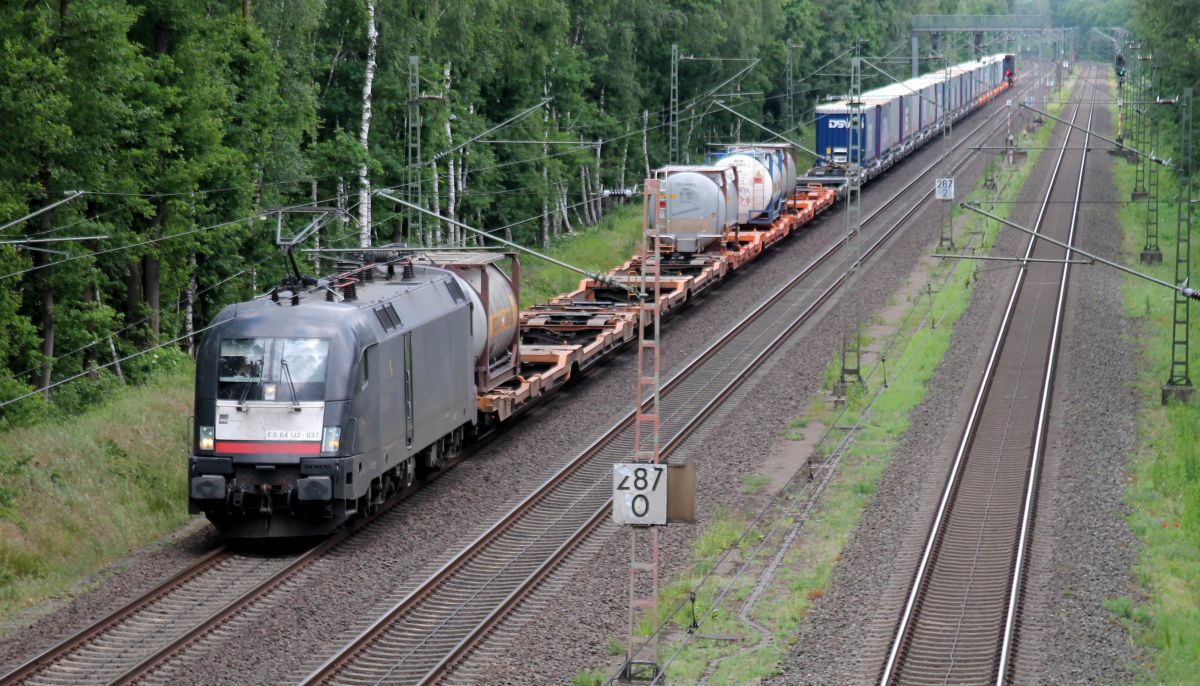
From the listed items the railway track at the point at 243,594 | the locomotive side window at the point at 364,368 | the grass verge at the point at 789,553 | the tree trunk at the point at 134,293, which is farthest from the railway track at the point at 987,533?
the tree trunk at the point at 134,293

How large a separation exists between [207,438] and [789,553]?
797 centimetres

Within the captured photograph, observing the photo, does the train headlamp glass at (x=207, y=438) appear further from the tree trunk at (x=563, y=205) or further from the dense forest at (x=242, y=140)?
the tree trunk at (x=563, y=205)

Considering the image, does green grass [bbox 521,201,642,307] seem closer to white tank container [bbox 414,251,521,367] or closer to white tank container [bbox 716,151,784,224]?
white tank container [bbox 716,151,784,224]

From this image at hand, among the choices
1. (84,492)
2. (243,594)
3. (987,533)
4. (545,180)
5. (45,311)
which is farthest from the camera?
(545,180)

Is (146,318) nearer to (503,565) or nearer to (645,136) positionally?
(503,565)

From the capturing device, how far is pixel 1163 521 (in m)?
22.6

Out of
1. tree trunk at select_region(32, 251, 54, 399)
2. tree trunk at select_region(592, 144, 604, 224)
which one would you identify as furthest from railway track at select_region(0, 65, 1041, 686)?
tree trunk at select_region(592, 144, 604, 224)

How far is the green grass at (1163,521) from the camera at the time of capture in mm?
17359

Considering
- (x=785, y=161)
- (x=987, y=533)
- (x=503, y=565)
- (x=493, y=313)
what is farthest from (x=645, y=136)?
(x=503, y=565)

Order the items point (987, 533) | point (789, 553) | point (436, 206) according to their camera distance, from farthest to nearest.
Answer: point (436, 206) → point (987, 533) → point (789, 553)

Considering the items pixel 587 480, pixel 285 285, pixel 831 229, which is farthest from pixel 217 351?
pixel 831 229

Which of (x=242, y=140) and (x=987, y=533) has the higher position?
(x=242, y=140)

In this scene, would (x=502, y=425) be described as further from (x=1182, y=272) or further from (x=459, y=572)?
(x=1182, y=272)

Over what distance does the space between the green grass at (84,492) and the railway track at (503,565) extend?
14.5 feet
